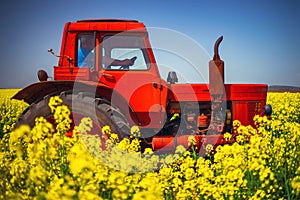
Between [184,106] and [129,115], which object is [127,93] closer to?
[129,115]

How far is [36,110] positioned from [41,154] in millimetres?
2396

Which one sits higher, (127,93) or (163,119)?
(127,93)

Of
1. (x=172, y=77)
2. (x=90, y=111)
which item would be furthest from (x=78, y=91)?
(x=172, y=77)

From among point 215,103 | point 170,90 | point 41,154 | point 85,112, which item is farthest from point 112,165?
point 215,103

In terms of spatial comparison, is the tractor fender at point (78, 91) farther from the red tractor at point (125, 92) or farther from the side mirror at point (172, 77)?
the side mirror at point (172, 77)

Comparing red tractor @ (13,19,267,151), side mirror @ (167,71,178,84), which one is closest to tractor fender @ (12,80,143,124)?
red tractor @ (13,19,267,151)

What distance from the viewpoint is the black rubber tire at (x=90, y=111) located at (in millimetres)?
4449

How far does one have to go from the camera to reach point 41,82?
4500 mm

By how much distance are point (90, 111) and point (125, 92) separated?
2.11 ft

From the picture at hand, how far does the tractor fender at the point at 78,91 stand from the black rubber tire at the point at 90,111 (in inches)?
5.9

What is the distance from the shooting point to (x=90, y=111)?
14.7 feet

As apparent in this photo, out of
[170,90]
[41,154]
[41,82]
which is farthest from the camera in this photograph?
[170,90]

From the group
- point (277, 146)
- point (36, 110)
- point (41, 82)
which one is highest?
point (41, 82)

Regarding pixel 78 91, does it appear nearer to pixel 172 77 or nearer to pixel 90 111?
pixel 90 111
